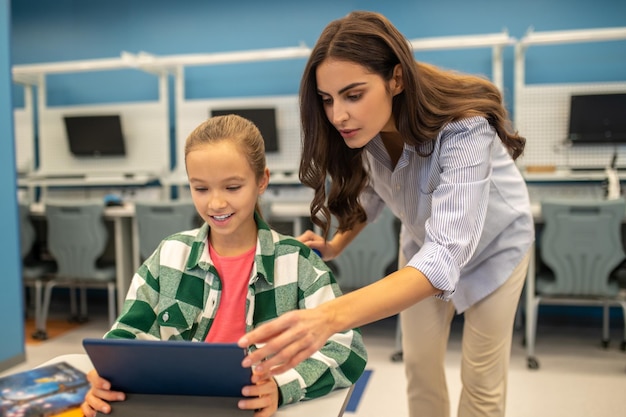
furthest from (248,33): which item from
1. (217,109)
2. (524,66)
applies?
(524,66)

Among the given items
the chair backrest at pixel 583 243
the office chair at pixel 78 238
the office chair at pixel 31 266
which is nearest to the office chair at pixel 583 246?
the chair backrest at pixel 583 243

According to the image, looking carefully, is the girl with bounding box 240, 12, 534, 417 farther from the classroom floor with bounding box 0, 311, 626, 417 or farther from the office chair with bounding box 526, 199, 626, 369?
the office chair with bounding box 526, 199, 626, 369

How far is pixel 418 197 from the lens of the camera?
1354mm

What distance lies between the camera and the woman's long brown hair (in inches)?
43.4

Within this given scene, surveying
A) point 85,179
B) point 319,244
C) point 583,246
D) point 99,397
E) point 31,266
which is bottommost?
point 31,266

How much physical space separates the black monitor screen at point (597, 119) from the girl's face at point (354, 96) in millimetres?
3601

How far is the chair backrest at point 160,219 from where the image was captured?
351cm

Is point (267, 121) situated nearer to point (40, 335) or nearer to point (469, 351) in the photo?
point (40, 335)

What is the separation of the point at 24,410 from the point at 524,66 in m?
4.43

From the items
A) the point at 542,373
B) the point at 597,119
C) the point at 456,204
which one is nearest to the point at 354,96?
the point at 456,204

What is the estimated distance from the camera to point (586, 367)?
3.09 metres

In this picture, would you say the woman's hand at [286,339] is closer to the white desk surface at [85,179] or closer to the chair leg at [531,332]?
the chair leg at [531,332]

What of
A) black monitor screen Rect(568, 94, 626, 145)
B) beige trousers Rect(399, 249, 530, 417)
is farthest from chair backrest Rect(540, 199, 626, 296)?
beige trousers Rect(399, 249, 530, 417)

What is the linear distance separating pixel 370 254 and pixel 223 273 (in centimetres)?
223
